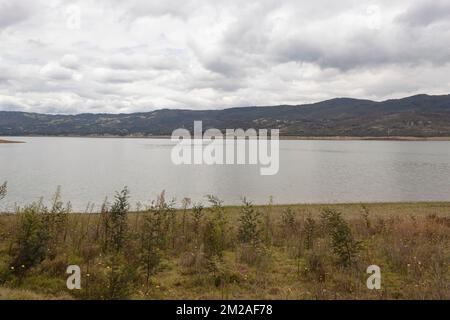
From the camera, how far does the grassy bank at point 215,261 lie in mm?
10180

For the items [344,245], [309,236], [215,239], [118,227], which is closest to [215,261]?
[215,239]

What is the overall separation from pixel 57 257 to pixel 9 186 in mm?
35060

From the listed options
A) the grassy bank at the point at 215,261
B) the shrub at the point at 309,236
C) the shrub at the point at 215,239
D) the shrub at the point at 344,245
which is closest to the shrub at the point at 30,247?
the grassy bank at the point at 215,261

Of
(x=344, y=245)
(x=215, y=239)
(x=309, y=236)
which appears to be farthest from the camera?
(x=309, y=236)

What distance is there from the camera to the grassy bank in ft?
33.4

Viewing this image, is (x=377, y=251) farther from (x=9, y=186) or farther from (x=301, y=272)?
(x=9, y=186)

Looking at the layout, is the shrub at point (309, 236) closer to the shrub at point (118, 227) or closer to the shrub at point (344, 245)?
the shrub at point (344, 245)

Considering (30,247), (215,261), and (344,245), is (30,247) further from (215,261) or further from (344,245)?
(344,245)

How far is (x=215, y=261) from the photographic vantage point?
1164 centimetres

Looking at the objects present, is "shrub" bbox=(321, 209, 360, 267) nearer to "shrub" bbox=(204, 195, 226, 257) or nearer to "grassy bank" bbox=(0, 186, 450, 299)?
"grassy bank" bbox=(0, 186, 450, 299)

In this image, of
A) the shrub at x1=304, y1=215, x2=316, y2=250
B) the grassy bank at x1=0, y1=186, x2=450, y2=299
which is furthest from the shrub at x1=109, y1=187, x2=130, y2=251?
the shrub at x1=304, y1=215, x2=316, y2=250
